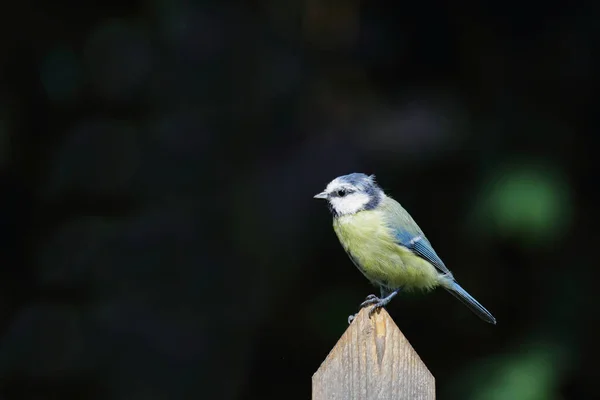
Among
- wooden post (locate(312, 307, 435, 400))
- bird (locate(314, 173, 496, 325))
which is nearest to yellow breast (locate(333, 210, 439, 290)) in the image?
bird (locate(314, 173, 496, 325))

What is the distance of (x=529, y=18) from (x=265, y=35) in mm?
1194

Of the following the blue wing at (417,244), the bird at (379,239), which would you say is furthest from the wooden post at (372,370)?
the blue wing at (417,244)

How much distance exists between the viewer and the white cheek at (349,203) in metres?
2.58

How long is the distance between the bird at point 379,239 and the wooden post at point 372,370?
0.83 meters

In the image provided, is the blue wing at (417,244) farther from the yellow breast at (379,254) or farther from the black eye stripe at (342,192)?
the black eye stripe at (342,192)

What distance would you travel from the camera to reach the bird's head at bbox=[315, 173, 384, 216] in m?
2.56

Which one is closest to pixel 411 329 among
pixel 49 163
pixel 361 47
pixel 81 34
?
pixel 361 47

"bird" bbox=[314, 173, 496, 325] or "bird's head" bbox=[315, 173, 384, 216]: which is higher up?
"bird's head" bbox=[315, 173, 384, 216]

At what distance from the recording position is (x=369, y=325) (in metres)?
1.63

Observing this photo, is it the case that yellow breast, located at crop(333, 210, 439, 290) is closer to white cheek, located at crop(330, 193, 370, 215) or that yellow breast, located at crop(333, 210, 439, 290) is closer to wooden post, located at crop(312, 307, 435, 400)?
white cheek, located at crop(330, 193, 370, 215)

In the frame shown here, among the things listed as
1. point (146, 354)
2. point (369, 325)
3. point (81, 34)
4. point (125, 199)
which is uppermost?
point (81, 34)

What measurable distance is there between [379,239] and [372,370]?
93 cm

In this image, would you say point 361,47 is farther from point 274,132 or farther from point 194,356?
point 194,356

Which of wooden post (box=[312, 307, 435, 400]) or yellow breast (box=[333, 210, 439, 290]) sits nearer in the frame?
wooden post (box=[312, 307, 435, 400])
